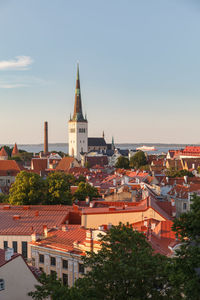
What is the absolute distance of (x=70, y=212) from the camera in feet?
121

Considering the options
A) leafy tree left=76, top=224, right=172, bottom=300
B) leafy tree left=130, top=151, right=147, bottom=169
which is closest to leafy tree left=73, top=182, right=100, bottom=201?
leafy tree left=76, top=224, right=172, bottom=300

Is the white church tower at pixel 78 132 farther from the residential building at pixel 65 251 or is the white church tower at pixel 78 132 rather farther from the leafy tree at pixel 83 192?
the residential building at pixel 65 251

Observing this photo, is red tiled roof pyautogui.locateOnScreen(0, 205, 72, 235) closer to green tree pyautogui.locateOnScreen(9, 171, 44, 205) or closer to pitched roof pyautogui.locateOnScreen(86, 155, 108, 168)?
green tree pyautogui.locateOnScreen(9, 171, 44, 205)

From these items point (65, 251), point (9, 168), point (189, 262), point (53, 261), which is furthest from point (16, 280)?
point (9, 168)

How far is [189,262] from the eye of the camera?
38.7 ft

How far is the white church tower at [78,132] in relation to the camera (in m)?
193

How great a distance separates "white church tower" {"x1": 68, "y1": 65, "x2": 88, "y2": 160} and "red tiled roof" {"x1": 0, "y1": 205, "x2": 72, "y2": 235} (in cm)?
15326

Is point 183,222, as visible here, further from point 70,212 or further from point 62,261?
point 70,212

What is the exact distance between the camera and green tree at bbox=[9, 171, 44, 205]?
49.7m

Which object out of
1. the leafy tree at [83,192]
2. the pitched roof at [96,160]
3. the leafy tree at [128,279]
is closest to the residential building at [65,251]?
the leafy tree at [128,279]

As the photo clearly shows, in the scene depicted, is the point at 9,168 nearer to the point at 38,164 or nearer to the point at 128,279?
the point at 38,164

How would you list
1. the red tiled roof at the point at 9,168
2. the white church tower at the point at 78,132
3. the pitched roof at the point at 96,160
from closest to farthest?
the red tiled roof at the point at 9,168 → the pitched roof at the point at 96,160 → the white church tower at the point at 78,132

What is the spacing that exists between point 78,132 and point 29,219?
160 metres

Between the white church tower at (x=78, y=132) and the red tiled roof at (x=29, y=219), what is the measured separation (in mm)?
153257
